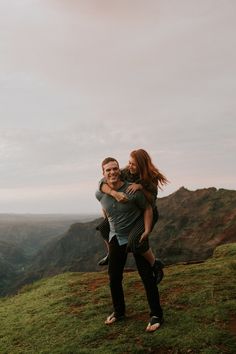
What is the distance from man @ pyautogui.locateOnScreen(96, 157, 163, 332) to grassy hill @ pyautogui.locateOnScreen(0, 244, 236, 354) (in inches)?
21.0

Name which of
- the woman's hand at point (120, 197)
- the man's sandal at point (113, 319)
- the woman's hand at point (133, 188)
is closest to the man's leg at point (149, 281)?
the man's sandal at point (113, 319)

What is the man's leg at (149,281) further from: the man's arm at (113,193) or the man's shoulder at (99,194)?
the man's shoulder at (99,194)

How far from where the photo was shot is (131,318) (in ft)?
27.0

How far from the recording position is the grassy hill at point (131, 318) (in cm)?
689

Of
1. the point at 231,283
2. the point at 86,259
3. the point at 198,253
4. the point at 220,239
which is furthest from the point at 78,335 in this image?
the point at 86,259

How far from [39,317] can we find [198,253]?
25.2 meters

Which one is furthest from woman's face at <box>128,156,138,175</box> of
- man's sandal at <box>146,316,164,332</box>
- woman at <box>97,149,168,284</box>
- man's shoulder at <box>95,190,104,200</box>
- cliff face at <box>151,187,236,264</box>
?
cliff face at <box>151,187,236,264</box>

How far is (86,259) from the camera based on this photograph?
8488 cm

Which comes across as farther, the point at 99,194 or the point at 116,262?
the point at 99,194

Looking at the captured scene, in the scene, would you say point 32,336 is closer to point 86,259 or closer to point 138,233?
point 138,233

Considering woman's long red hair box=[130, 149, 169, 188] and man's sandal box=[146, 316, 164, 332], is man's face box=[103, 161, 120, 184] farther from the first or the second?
man's sandal box=[146, 316, 164, 332]

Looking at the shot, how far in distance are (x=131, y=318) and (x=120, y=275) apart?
1102mm

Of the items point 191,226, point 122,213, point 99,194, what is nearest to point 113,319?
point 122,213

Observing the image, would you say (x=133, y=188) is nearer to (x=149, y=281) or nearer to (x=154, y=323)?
(x=149, y=281)
